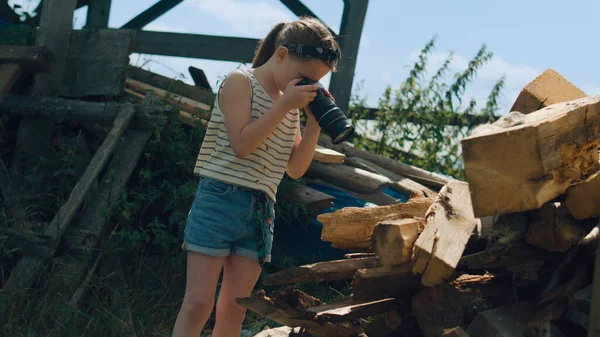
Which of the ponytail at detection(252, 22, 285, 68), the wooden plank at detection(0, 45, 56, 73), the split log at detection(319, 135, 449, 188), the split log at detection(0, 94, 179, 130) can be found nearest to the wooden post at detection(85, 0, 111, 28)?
the wooden plank at detection(0, 45, 56, 73)

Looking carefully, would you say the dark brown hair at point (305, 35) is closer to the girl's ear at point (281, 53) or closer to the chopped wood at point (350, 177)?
the girl's ear at point (281, 53)

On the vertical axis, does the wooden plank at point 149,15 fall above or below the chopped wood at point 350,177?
above

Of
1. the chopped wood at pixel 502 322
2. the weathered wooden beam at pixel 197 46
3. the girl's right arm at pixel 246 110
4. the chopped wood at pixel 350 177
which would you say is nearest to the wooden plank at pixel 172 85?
the weathered wooden beam at pixel 197 46

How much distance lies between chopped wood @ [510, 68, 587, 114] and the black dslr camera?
1.09 metres

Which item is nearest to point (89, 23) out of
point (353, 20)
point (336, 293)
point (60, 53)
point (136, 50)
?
point (136, 50)

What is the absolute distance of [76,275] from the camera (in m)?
4.31

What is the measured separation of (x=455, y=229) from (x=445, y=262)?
0.26m

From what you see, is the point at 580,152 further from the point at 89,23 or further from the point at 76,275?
the point at 89,23

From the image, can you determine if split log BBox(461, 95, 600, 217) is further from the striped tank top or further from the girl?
the striped tank top

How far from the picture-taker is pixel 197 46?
6.61 meters

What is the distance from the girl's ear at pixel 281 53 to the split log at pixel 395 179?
2.37 metres

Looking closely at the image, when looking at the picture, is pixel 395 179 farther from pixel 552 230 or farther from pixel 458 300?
pixel 552 230

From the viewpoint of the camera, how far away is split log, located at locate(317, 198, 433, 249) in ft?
10.6

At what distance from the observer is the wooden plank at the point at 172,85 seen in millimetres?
5605
